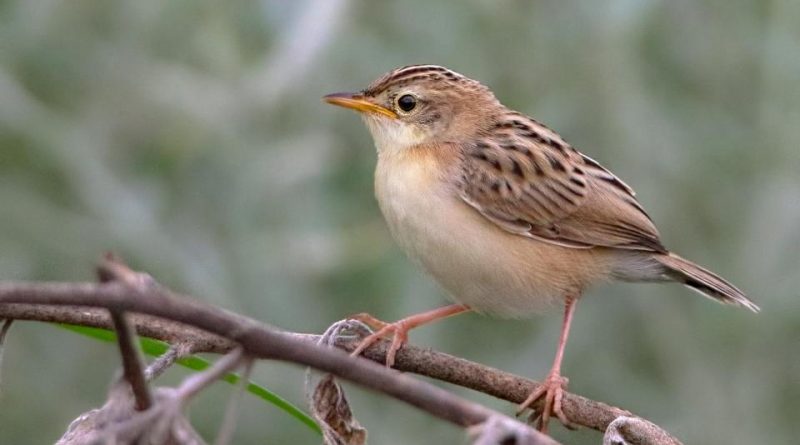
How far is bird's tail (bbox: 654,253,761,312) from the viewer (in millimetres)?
3928

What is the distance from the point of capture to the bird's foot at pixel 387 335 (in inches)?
105

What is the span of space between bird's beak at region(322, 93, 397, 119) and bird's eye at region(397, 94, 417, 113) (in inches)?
1.7

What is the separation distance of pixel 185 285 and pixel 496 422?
11.4 feet

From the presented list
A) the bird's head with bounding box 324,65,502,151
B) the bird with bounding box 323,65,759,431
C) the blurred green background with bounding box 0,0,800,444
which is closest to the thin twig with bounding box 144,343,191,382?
the bird with bounding box 323,65,759,431

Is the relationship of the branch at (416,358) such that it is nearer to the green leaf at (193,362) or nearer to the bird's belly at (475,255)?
the green leaf at (193,362)

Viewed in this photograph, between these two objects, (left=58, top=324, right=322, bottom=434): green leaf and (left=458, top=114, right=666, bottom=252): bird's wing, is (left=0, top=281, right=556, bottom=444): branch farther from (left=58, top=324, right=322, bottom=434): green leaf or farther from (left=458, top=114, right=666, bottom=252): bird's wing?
(left=458, top=114, right=666, bottom=252): bird's wing

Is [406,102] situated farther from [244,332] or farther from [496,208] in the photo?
[244,332]

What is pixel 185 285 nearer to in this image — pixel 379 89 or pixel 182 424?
pixel 379 89

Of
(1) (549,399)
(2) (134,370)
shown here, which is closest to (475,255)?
(1) (549,399)

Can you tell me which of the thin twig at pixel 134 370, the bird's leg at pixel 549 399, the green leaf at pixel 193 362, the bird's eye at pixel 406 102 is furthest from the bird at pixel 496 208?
the thin twig at pixel 134 370

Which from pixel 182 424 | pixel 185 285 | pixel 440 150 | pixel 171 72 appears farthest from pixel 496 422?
pixel 171 72

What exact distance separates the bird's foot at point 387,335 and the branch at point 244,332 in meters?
1.17

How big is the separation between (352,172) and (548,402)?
2.48 metres

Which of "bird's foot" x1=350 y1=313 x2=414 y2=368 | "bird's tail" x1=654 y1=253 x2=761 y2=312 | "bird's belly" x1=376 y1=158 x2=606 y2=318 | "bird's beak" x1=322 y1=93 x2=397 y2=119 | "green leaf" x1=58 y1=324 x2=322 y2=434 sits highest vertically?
"bird's tail" x1=654 y1=253 x2=761 y2=312
